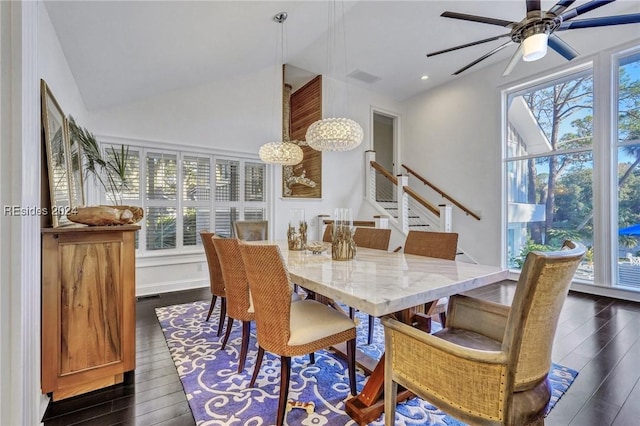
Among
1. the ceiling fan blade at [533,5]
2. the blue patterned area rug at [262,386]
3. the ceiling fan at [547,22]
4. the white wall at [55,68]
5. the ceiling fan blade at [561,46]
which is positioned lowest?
the blue patterned area rug at [262,386]

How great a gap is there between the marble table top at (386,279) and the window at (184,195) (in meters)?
2.94

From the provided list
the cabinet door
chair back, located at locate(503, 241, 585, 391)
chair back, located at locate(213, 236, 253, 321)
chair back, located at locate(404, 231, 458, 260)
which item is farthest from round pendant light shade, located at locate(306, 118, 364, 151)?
chair back, located at locate(503, 241, 585, 391)

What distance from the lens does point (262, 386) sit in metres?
1.85

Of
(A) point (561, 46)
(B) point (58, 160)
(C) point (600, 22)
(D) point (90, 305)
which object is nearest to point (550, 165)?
(A) point (561, 46)

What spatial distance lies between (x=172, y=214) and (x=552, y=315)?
4536 millimetres

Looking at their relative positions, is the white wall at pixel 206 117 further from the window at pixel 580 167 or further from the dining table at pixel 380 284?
the window at pixel 580 167

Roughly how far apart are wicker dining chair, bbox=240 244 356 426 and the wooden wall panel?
382 cm

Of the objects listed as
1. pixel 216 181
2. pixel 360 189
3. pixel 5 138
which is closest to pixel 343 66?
pixel 360 189

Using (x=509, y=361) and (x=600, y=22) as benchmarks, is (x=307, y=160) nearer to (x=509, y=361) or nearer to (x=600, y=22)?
(x=600, y=22)

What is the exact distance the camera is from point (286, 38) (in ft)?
13.3

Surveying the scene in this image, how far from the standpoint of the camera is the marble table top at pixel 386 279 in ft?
3.88

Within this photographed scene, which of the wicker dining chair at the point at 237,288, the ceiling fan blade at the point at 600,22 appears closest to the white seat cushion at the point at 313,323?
the wicker dining chair at the point at 237,288

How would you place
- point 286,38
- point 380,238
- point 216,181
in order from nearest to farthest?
point 380,238
point 286,38
point 216,181

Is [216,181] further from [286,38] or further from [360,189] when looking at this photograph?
[360,189]
